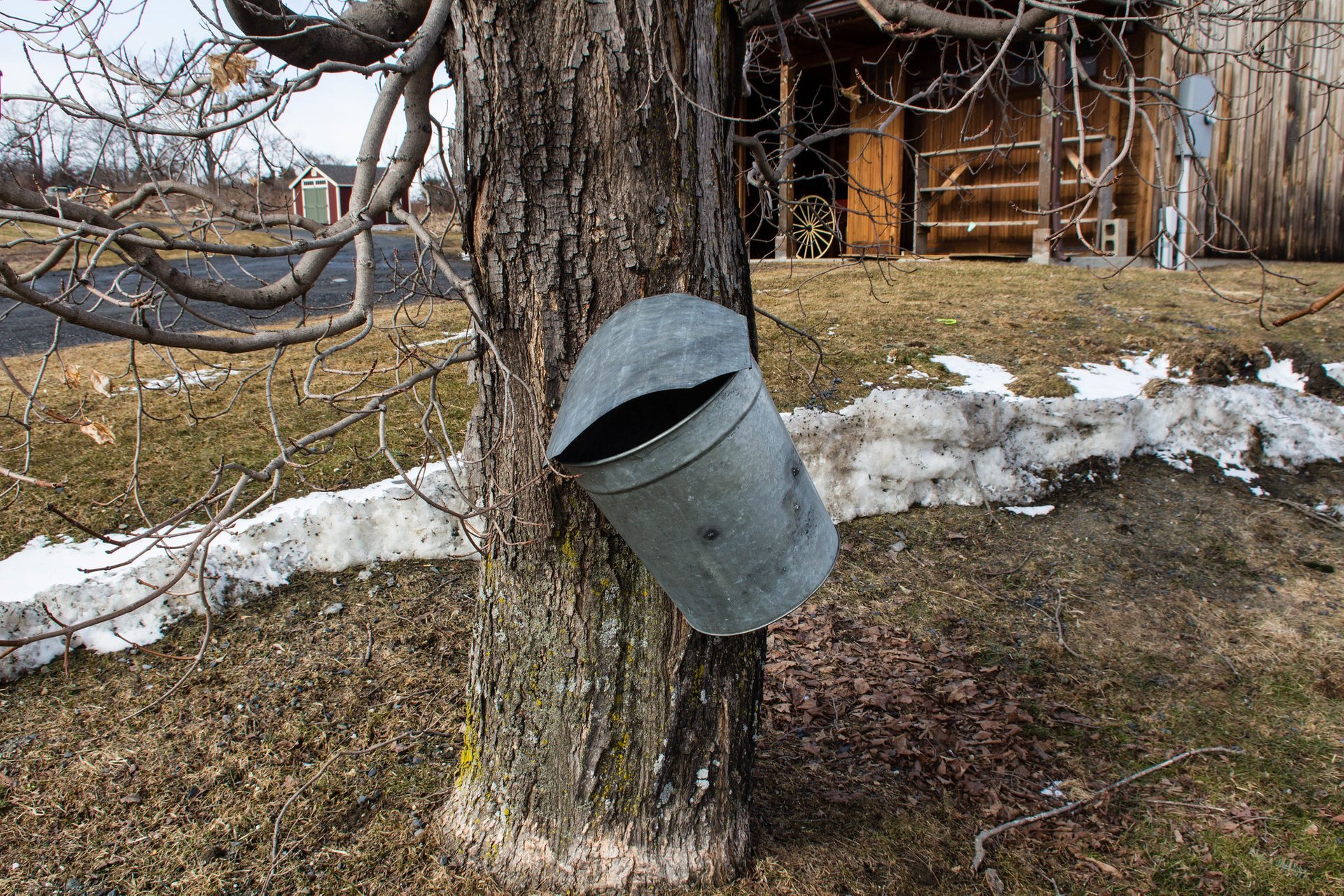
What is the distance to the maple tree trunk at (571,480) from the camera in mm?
1906

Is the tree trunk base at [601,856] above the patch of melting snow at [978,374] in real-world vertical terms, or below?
below

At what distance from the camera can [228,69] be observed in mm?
2023

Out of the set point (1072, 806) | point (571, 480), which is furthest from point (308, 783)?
point (1072, 806)

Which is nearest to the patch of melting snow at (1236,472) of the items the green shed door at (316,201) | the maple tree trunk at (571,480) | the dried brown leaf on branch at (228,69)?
the maple tree trunk at (571,480)

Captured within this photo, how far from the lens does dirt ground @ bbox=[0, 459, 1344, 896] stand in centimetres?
237

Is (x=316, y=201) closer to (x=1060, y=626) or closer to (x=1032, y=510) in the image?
(x=1032, y=510)

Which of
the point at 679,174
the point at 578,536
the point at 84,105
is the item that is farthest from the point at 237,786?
the point at 679,174

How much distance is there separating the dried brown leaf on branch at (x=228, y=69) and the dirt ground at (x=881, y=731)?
1.91 m

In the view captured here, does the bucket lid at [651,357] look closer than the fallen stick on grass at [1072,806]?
Yes

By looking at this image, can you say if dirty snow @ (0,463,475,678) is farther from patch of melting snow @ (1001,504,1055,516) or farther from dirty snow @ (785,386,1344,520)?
patch of melting snow @ (1001,504,1055,516)

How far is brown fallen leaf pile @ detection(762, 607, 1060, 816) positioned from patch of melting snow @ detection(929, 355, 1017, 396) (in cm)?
172

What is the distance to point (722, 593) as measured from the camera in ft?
6.01

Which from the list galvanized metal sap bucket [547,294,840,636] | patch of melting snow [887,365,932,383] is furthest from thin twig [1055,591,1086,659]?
galvanized metal sap bucket [547,294,840,636]

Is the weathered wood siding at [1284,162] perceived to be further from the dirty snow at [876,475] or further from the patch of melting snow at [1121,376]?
the dirty snow at [876,475]
